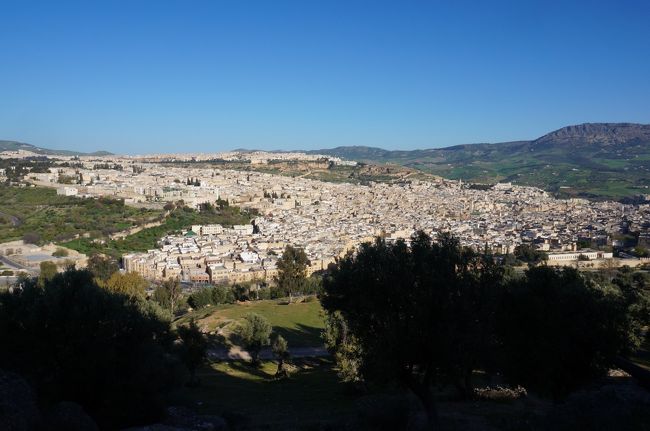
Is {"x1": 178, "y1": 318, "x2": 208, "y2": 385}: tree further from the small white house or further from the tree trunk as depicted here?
the small white house

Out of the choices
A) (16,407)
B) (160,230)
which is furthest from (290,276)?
(160,230)

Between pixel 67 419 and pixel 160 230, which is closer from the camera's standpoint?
pixel 67 419

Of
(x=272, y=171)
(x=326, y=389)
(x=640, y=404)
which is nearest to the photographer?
(x=640, y=404)

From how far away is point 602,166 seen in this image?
528ft

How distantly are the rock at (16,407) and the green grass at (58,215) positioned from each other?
51.0 m

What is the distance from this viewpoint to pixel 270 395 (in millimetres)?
15914

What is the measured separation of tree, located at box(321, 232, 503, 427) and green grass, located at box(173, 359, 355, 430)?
280 centimetres

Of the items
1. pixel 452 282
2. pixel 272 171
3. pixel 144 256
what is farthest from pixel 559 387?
pixel 272 171

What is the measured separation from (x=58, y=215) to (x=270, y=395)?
5805 centimetres

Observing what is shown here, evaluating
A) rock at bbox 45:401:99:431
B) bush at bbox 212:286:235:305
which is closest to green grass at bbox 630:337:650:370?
rock at bbox 45:401:99:431

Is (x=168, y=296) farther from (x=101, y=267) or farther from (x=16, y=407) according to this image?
(x=16, y=407)

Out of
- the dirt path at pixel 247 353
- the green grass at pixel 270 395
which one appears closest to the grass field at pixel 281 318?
the dirt path at pixel 247 353

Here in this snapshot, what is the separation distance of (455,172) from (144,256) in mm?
142328

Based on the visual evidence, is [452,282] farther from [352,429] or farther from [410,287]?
[352,429]
